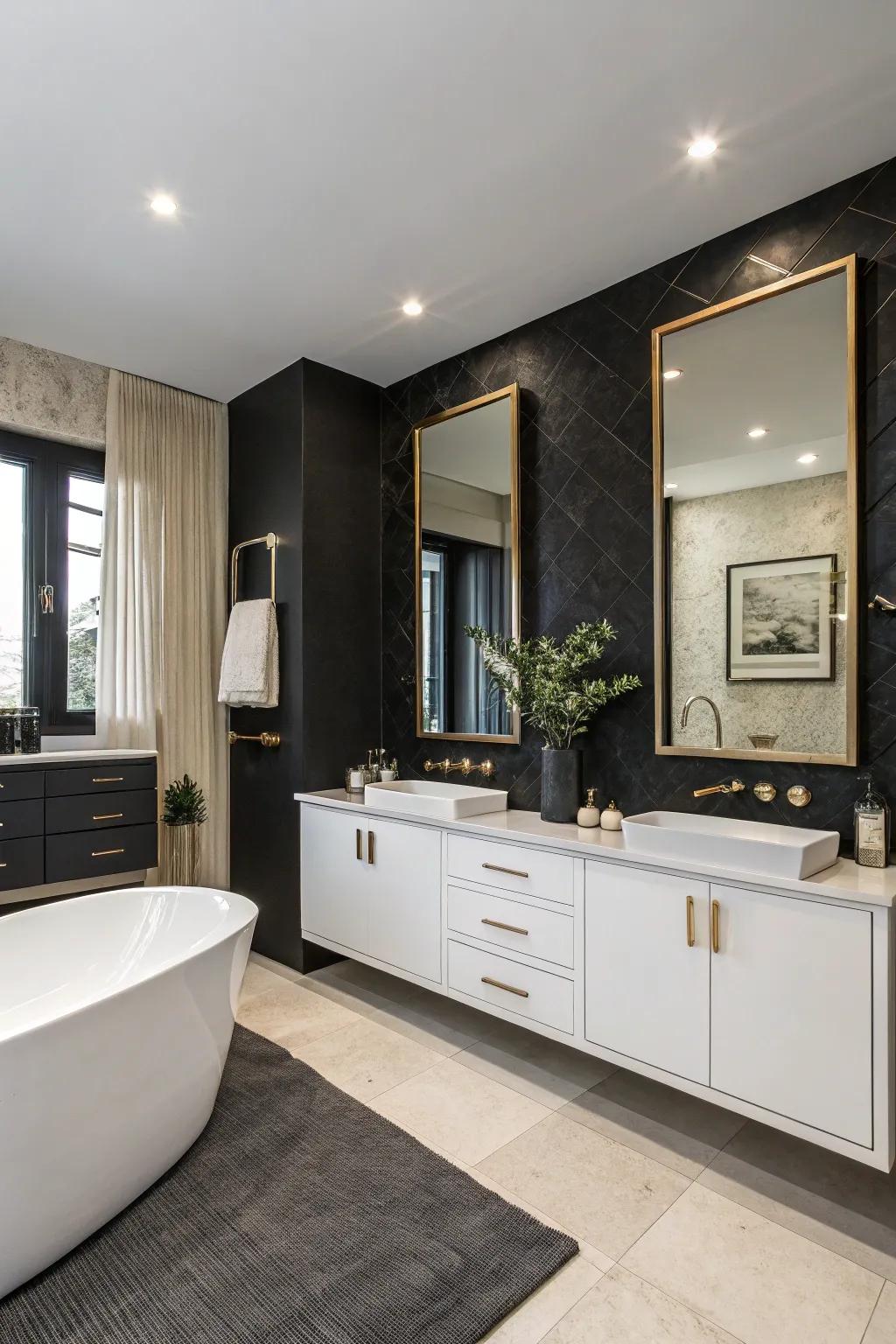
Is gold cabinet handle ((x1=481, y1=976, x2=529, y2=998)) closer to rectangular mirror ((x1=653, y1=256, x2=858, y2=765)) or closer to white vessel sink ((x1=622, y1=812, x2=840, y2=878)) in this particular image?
white vessel sink ((x1=622, y1=812, x2=840, y2=878))

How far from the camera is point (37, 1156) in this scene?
154 centimetres

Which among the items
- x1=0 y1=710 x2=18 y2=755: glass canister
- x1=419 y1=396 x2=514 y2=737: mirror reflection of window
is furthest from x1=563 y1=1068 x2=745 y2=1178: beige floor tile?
x1=0 y1=710 x2=18 y2=755: glass canister

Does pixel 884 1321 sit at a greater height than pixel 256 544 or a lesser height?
lesser

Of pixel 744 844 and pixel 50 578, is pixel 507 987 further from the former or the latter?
pixel 50 578

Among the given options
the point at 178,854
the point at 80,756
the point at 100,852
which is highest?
the point at 80,756

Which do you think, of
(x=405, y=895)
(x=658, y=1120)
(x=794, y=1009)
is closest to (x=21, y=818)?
(x=405, y=895)

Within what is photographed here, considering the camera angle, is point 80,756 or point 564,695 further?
point 80,756

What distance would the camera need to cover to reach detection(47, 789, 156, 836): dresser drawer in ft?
10.2

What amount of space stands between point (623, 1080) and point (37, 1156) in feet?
5.57

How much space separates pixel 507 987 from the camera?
8.31 ft

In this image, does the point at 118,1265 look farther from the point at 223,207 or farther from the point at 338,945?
the point at 223,207

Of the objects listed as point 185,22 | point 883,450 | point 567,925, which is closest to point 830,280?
point 883,450

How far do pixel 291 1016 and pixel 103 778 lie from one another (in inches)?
49.1

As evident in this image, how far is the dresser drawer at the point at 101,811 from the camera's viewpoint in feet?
10.2
